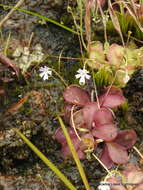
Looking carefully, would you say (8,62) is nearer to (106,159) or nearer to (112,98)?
(112,98)

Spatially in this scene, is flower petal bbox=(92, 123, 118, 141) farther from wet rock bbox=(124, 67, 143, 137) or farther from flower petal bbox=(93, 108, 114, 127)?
wet rock bbox=(124, 67, 143, 137)

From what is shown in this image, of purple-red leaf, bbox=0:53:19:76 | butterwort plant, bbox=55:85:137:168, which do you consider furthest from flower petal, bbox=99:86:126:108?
purple-red leaf, bbox=0:53:19:76

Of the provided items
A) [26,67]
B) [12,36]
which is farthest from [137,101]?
[12,36]

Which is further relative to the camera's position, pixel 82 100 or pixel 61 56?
pixel 61 56

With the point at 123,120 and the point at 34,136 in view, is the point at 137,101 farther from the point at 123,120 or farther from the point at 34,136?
the point at 34,136

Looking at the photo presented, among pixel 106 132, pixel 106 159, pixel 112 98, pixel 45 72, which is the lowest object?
pixel 106 159

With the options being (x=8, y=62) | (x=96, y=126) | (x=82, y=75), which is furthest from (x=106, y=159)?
(x=8, y=62)
